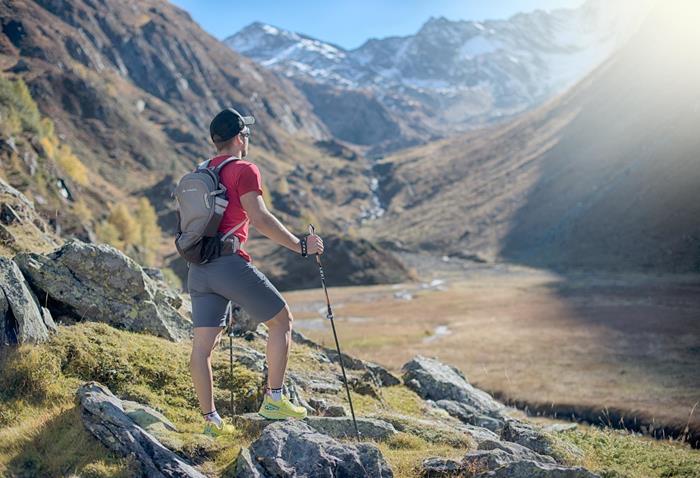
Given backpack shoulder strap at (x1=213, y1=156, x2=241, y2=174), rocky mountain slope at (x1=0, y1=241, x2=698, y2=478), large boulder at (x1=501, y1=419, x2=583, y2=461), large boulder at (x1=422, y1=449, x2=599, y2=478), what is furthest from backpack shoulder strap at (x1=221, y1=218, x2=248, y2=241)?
large boulder at (x1=501, y1=419, x2=583, y2=461)

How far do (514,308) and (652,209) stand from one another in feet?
193

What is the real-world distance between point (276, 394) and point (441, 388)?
34.9 ft

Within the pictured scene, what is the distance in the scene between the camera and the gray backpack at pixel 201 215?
7.70 metres

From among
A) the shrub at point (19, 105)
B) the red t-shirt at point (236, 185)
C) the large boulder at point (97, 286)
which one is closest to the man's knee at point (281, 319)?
the red t-shirt at point (236, 185)

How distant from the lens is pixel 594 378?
122 feet

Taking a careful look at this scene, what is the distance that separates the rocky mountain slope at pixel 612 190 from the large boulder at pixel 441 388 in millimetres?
90356

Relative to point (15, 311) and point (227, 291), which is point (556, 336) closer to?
point (227, 291)

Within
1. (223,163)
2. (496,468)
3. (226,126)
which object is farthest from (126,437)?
(496,468)

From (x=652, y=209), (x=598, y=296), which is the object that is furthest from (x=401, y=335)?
(x=652, y=209)

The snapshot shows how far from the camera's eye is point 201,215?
7.70m

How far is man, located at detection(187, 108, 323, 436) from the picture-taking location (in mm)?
7828

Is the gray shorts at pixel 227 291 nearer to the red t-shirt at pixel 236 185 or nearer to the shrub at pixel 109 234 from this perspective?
the red t-shirt at pixel 236 185

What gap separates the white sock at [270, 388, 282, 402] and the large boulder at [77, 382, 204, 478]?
1.64m

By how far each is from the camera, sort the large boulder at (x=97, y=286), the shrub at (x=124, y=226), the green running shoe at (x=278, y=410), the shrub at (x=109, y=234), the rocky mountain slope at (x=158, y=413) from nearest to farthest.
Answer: the rocky mountain slope at (x=158, y=413)
the green running shoe at (x=278, y=410)
the large boulder at (x=97, y=286)
the shrub at (x=109, y=234)
the shrub at (x=124, y=226)
